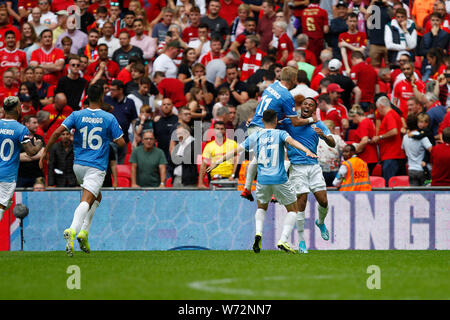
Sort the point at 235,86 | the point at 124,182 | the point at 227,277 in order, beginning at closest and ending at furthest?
the point at 227,277, the point at 124,182, the point at 235,86

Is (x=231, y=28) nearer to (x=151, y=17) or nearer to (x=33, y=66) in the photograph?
(x=151, y=17)

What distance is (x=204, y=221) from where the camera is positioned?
1603cm

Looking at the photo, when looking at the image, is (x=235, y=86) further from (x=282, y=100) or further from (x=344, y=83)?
(x=282, y=100)

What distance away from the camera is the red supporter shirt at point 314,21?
70.0ft

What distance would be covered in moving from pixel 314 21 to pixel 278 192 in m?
10.1

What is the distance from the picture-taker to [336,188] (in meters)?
15.9

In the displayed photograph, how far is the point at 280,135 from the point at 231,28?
10.7 meters

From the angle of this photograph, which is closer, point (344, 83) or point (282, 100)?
point (282, 100)

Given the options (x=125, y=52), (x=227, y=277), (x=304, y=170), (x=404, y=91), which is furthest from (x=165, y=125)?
(x=227, y=277)

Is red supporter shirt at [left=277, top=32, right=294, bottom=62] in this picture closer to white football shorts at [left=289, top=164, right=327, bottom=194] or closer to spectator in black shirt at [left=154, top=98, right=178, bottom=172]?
spectator in black shirt at [left=154, top=98, right=178, bottom=172]

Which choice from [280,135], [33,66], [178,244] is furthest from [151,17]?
[280,135]

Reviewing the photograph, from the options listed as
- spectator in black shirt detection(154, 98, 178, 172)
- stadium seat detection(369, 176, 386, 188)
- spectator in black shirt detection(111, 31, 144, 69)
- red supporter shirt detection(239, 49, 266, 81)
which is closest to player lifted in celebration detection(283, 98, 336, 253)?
stadium seat detection(369, 176, 386, 188)

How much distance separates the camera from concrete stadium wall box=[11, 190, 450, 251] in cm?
1573
